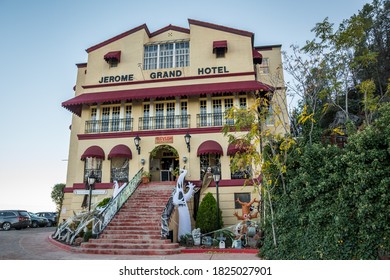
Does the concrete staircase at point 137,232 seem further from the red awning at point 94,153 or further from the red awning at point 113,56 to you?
the red awning at point 113,56

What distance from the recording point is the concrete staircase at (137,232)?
677cm

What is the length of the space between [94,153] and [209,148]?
14.9ft

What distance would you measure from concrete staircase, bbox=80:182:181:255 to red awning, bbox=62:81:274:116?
402 centimetres

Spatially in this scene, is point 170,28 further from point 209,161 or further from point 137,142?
point 209,161

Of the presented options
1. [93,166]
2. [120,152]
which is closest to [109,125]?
[120,152]

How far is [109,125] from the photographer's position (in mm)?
12180

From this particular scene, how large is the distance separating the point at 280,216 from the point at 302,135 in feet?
6.75

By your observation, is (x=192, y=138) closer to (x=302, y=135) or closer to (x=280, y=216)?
(x=302, y=135)

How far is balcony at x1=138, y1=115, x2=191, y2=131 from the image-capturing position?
1176cm

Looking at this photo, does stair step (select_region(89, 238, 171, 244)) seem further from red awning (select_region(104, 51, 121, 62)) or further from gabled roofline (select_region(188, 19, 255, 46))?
gabled roofline (select_region(188, 19, 255, 46))

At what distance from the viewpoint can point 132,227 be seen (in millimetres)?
7785

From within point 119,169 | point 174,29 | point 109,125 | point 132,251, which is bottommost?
point 132,251

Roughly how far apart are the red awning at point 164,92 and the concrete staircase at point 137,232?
402cm

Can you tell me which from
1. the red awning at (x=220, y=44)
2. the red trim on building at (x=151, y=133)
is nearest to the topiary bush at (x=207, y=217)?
the red trim on building at (x=151, y=133)
